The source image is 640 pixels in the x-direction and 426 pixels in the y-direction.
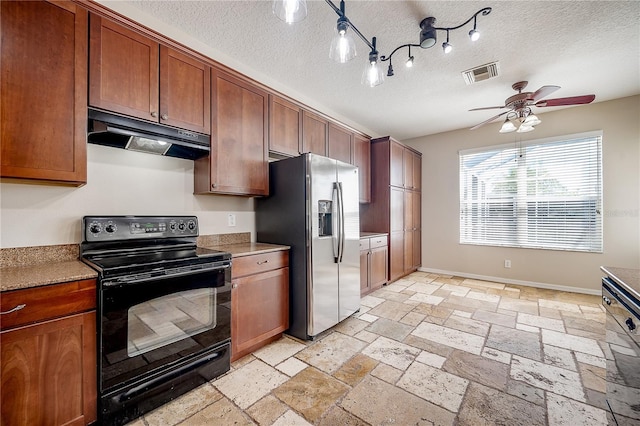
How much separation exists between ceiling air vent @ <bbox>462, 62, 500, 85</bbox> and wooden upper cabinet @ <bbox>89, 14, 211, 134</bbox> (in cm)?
272

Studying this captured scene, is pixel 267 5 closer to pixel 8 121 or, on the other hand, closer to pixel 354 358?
pixel 8 121

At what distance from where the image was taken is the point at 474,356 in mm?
2275

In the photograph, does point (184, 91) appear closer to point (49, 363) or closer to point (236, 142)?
Result: point (236, 142)

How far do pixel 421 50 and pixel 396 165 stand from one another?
7.14 ft

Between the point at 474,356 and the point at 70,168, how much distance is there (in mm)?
3260

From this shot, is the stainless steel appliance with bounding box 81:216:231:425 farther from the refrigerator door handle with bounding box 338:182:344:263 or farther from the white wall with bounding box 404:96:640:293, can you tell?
the white wall with bounding box 404:96:640:293

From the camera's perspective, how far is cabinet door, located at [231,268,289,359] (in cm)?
217

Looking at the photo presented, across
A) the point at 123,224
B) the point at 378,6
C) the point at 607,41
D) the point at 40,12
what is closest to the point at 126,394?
the point at 123,224

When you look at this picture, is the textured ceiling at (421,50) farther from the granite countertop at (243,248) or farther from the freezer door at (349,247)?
the granite countertop at (243,248)

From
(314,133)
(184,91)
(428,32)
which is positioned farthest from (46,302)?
(428,32)

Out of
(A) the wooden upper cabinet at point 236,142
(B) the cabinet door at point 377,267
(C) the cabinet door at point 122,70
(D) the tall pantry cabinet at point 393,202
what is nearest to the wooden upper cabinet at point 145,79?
(C) the cabinet door at point 122,70

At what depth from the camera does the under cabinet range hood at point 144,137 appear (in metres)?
1.73

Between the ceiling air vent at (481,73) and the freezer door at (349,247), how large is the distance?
64.5 inches

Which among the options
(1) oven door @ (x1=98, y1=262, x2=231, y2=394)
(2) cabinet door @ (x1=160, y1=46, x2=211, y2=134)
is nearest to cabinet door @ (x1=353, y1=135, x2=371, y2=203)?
(2) cabinet door @ (x1=160, y1=46, x2=211, y2=134)
